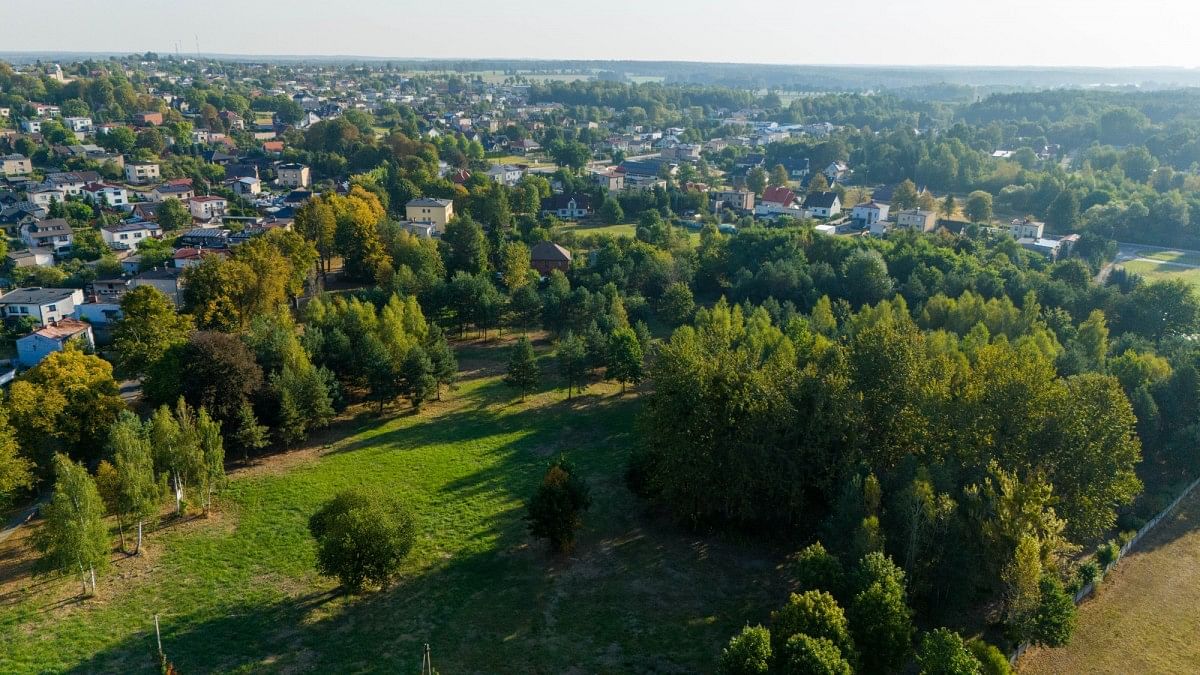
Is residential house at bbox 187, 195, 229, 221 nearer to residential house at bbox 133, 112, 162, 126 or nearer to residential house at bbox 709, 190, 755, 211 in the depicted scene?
residential house at bbox 133, 112, 162, 126

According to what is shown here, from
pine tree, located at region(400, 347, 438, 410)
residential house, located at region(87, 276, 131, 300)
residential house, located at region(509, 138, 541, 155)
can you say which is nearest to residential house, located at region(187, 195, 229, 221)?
residential house, located at region(87, 276, 131, 300)

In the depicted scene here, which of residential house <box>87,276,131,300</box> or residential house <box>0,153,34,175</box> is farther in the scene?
residential house <box>0,153,34,175</box>

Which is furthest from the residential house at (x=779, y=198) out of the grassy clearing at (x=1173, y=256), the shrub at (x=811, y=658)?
the shrub at (x=811, y=658)

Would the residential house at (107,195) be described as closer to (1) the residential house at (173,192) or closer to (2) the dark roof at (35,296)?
(1) the residential house at (173,192)

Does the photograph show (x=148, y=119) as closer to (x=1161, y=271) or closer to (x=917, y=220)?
(x=917, y=220)

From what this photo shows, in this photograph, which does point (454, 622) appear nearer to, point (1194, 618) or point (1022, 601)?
point (1022, 601)

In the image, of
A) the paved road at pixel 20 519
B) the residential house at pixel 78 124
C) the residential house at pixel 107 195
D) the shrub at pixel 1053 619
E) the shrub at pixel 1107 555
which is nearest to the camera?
the shrub at pixel 1053 619
